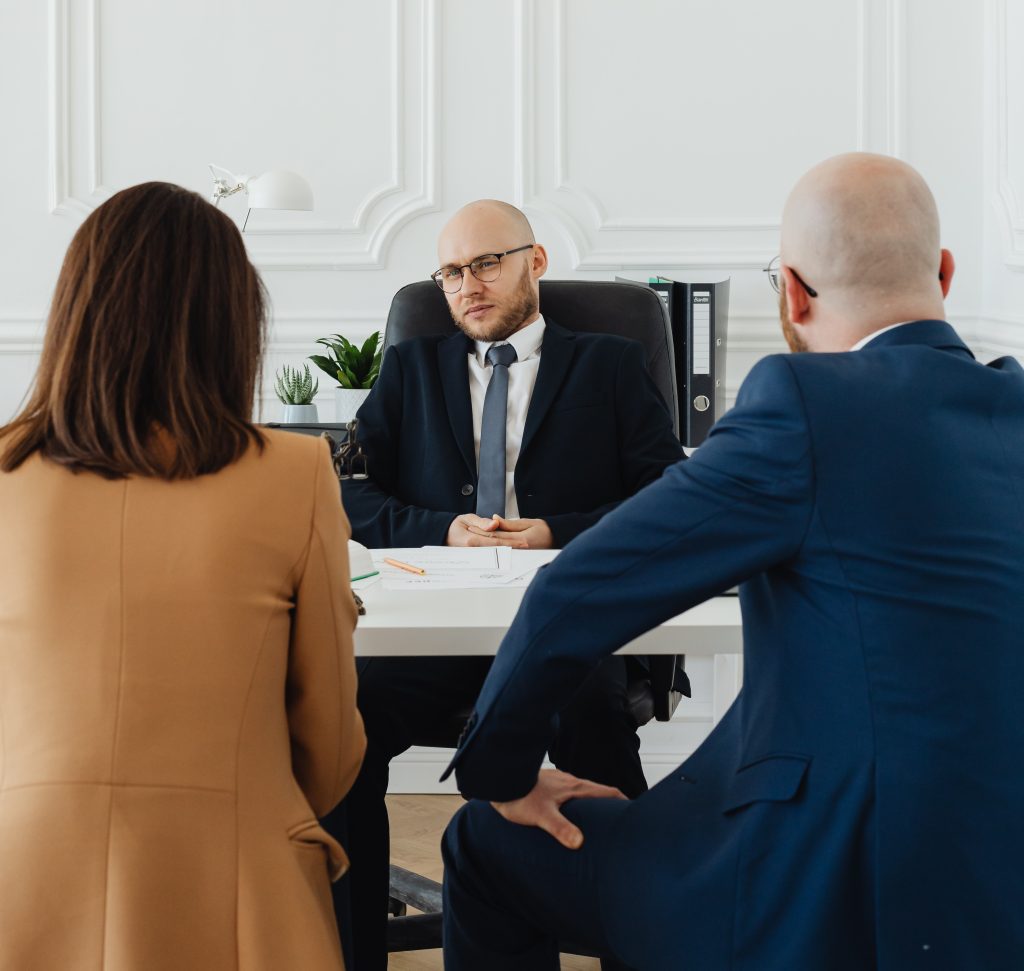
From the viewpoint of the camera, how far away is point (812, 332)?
1201 mm

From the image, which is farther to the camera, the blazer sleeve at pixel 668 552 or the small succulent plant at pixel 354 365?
the small succulent plant at pixel 354 365

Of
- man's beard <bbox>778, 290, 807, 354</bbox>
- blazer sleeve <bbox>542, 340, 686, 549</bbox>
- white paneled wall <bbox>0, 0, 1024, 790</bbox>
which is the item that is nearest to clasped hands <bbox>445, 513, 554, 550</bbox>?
blazer sleeve <bbox>542, 340, 686, 549</bbox>

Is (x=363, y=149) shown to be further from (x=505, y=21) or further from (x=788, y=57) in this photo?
(x=788, y=57)

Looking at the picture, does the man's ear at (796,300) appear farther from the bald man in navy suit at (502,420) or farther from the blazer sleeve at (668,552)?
the bald man in navy suit at (502,420)

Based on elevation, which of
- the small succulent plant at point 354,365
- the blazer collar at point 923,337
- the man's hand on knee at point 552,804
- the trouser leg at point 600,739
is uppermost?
the blazer collar at point 923,337

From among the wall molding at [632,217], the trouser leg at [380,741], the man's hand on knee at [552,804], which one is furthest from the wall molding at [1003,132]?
the man's hand on knee at [552,804]

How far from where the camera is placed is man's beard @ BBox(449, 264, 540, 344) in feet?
8.13

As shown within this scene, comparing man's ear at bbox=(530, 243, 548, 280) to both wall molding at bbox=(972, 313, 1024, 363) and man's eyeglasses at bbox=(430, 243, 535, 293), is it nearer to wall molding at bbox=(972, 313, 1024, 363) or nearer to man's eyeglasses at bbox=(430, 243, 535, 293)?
man's eyeglasses at bbox=(430, 243, 535, 293)

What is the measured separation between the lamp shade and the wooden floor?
5.15ft

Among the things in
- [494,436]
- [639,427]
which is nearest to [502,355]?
[494,436]

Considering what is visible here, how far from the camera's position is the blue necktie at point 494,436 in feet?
7.78

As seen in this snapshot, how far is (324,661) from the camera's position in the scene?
1.11 metres

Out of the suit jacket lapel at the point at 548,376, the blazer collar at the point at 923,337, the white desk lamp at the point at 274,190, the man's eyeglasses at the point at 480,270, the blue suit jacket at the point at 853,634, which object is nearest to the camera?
the blue suit jacket at the point at 853,634

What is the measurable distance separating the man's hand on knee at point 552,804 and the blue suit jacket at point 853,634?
0.17 metres
